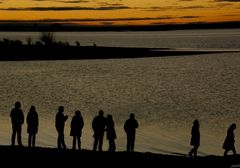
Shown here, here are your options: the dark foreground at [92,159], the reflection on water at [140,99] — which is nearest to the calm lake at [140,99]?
the reflection on water at [140,99]

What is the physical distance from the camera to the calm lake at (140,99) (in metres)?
31.0

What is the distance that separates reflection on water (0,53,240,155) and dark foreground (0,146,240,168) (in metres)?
6.98

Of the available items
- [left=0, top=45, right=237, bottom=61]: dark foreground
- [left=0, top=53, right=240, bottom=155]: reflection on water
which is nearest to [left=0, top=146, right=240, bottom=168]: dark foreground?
[left=0, top=53, right=240, bottom=155]: reflection on water

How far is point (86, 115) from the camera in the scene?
4353 cm

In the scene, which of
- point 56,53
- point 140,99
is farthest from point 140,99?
point 56,53

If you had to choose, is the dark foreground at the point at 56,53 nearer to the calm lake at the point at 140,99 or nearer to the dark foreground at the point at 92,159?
the calm lake at the point at 140,99

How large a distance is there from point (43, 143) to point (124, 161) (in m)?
10.4

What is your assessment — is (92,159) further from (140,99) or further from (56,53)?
(56,53)

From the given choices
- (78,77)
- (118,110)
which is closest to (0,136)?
(118,110)

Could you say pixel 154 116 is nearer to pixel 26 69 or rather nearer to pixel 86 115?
pixel 86 115

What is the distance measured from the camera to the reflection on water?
3122 cm

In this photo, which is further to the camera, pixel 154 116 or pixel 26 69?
pixel 26 69

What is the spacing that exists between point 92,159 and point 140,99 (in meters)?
36.9

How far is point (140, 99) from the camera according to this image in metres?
55.8
